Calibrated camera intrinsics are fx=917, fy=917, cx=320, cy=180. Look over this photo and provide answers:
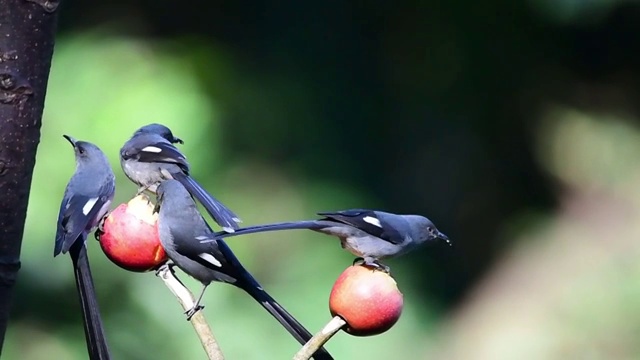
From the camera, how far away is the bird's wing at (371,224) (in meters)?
1.01

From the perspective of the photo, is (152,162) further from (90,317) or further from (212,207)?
(90,317)

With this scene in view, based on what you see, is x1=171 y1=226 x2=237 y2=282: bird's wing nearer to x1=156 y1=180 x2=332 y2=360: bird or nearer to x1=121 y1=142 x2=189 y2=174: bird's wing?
x1=156 y1=180 x2=332 y2=360: bird

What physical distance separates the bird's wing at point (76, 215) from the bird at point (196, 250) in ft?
0.21

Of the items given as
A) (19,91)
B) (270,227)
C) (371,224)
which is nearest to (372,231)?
(371,224)

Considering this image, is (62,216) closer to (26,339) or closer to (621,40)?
(26,339)

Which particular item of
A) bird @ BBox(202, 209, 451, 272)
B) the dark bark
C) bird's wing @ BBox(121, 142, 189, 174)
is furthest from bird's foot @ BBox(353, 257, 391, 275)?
the dark bark

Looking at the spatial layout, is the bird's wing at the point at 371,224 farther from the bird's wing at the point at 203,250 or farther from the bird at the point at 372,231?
the bird's wing at the point at 203,250

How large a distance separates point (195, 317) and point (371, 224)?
328 millimetres

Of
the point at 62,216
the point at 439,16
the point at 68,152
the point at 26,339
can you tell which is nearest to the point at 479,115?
the point at 439,16

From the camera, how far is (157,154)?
99cm

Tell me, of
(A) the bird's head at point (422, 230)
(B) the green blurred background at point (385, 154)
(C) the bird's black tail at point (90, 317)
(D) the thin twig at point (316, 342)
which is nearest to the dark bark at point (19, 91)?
(C) the bird's black tail at point (90, 317)

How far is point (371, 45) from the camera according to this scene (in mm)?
3098

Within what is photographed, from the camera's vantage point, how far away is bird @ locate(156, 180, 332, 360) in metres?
0.85

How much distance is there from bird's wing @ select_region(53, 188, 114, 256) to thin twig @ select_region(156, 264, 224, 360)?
0.31 feet
